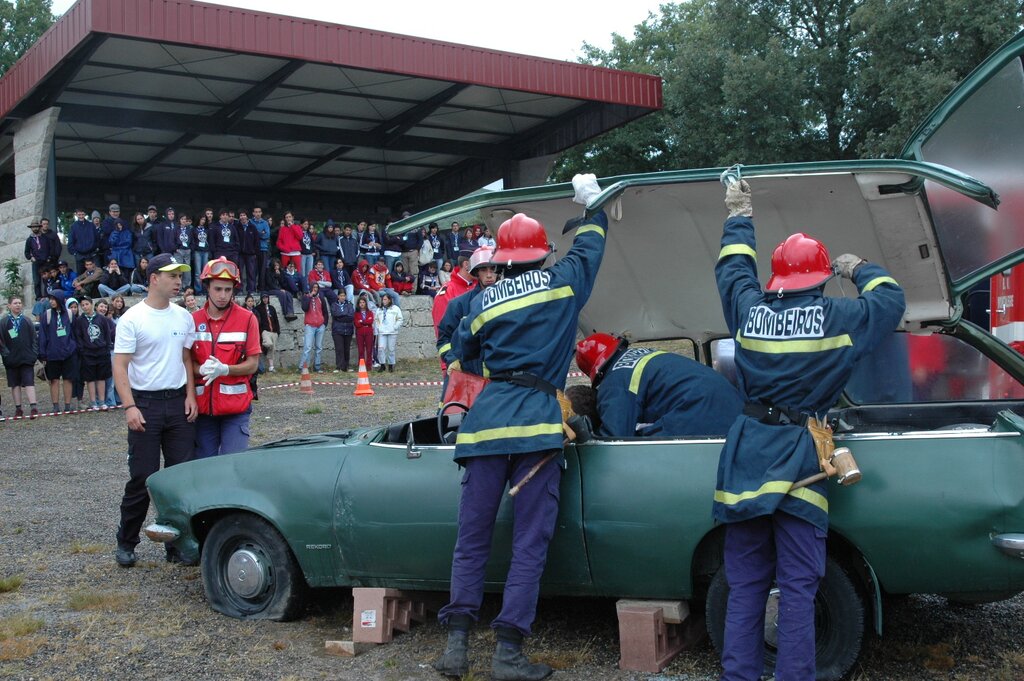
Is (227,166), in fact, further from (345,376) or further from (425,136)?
(345,376)

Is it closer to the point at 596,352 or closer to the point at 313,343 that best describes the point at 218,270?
the point at 596,352

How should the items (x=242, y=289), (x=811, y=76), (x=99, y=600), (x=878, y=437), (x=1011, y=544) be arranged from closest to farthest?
1. (x=1011, y=544)
2. (x=878, y=437)
3. (x=99, y=600)
4. (x=242, y=289)
5. (x=811, y=76)

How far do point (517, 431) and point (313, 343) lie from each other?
14516 millimetres

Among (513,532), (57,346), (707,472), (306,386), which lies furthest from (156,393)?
(306,386)

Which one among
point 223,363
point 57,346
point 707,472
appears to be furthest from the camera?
point 57,346

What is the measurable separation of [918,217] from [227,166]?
75.9 ft

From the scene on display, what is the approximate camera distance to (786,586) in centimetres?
326

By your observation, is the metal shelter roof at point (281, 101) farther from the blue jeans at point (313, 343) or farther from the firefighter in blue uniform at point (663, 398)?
the firefighter in blue uniform at point (663, 398)

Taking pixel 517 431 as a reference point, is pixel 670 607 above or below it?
below

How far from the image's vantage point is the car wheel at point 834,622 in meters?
3.39

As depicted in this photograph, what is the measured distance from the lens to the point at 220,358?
218 inches

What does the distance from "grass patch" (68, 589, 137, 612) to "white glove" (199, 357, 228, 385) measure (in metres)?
1.25

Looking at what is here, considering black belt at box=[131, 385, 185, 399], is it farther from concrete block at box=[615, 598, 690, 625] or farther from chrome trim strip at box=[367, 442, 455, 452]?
concrete block at box=[615, 598, 690, 625]

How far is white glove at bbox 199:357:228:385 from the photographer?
539 centimetres
